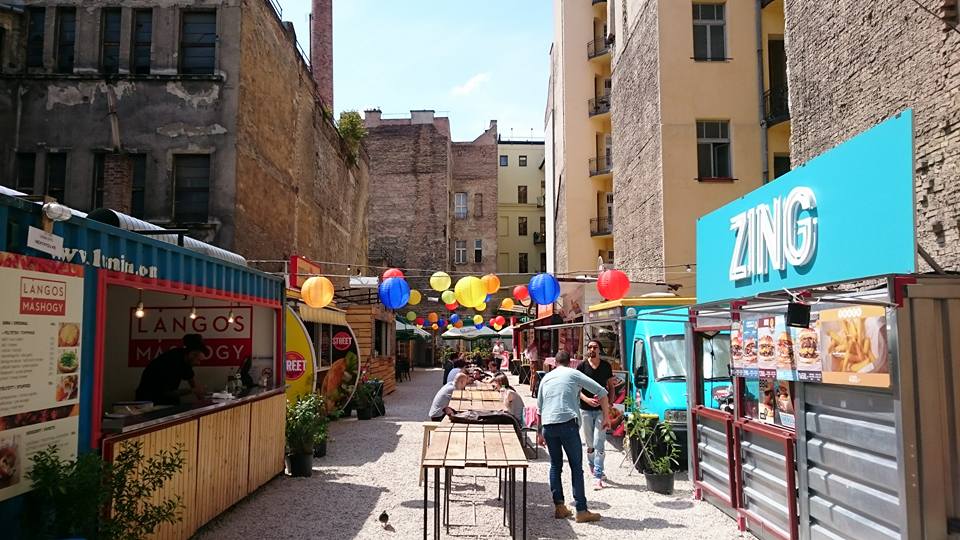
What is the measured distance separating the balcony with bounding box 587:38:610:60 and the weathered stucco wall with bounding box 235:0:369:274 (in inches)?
508

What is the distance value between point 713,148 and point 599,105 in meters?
12.8

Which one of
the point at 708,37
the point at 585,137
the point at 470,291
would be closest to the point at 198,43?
the point at 470,291

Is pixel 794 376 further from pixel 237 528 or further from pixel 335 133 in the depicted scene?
pixel 335 133

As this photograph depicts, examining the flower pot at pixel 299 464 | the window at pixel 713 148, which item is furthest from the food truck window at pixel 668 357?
the window at pixel 713 148

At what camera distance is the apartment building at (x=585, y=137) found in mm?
32750

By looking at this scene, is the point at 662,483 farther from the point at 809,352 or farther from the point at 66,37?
the point at 66,37

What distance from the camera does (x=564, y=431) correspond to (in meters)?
7.83

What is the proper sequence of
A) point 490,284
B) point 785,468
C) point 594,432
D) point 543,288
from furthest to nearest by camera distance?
point 490,284 < point 543,288 < point 594,432 < point 785,468

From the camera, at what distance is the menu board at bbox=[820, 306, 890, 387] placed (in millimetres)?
5113

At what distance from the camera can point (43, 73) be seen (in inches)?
687

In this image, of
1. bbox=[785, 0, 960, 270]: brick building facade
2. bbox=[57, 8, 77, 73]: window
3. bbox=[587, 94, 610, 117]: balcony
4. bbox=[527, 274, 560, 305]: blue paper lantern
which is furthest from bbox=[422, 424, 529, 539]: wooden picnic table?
bbox=[587, 94, 610, 117]: balcony

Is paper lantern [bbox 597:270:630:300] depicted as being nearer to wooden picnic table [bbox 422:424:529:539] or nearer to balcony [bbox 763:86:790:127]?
wooden picnic table [bbox 422:424:529:539]

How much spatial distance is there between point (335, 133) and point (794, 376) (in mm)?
24643

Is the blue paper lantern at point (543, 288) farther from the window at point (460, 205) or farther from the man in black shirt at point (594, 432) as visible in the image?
the window at point (460, 205)
